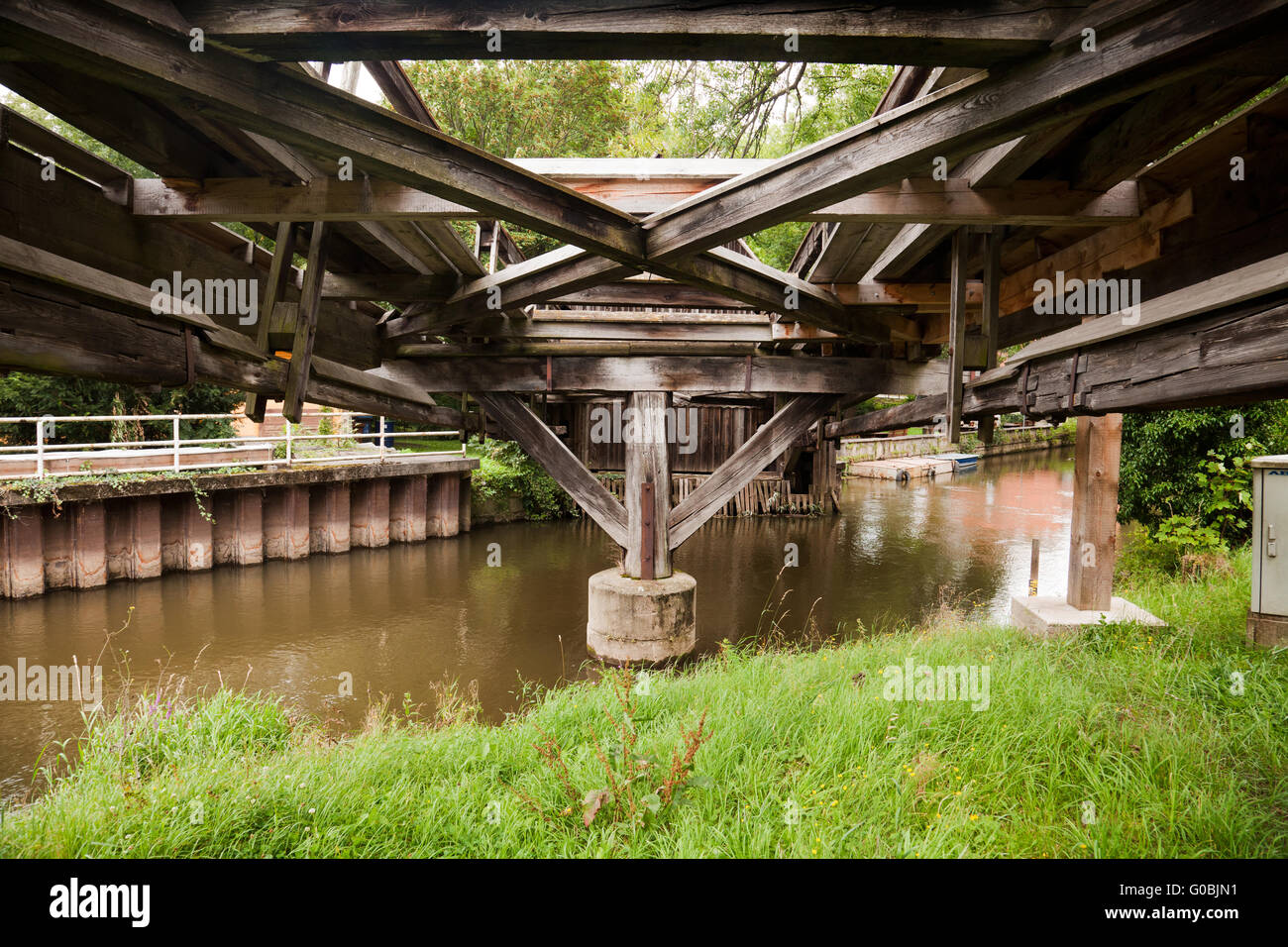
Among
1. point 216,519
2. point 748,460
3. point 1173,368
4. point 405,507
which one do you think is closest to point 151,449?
point 216,519

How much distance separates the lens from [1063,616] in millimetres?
5289

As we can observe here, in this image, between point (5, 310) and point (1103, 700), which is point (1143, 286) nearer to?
point (1103, 700)

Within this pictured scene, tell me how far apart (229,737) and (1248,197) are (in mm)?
6513

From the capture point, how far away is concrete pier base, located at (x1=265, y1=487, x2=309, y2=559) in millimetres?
12078

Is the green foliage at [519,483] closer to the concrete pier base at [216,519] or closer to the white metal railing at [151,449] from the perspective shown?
the concrete pier base at [216,519]

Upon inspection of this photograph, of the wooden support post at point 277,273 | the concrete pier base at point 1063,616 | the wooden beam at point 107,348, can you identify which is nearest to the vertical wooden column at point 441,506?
the wooden beam at point 107,348

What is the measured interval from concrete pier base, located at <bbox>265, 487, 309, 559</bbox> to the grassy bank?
839cm

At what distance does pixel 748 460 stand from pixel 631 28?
561cm

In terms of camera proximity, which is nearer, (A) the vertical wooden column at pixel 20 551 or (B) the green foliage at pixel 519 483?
Result: (A) the vertical wooden column at pixel 20 551

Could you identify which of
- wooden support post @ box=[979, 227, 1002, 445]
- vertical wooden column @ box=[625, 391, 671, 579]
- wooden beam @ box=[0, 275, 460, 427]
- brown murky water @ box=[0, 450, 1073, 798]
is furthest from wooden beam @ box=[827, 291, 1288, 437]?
brown murky water @ box=[0, 450, 1073, 798]

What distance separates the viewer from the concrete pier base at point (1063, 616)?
16.8ft

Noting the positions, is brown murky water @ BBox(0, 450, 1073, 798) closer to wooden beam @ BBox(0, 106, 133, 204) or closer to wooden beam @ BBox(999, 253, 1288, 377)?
wooden beam @ BBox(0, 106, 133, 204)

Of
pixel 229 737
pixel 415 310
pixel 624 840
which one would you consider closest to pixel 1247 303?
pixel 624 840

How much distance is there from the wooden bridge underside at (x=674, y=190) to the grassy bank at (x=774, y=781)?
1726mm
